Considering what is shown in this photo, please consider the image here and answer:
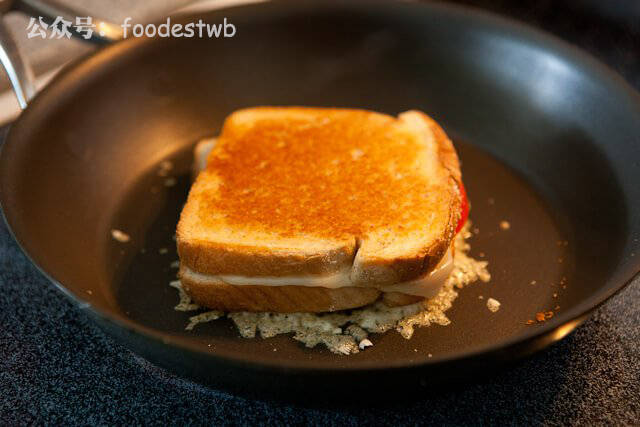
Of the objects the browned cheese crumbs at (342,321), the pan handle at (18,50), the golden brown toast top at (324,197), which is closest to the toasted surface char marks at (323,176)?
the golden brown toast top at (324,197)

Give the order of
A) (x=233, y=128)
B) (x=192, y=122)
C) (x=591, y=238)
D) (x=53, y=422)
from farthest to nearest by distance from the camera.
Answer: (x=192, y=122)
(x=233, y=128)
(x=591, y=238)
(x=53, y=422)

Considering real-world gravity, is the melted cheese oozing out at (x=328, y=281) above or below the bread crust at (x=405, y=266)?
below

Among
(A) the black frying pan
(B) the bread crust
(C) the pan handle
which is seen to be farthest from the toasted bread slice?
(C) the pan handle

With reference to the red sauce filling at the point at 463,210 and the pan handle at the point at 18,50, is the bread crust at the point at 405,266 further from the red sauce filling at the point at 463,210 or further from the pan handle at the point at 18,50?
the pan handle at the point at 18,50

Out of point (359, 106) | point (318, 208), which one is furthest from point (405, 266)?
point (359, 106)

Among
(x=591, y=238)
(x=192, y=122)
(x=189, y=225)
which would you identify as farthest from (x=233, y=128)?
(x=591, y=238)

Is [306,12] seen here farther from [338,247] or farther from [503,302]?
[503,302]

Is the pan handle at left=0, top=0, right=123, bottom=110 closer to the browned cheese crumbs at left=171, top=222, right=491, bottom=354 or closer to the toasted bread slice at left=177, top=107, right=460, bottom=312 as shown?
the toasted bread slice at left=177, top=107, right=460, bottom=312

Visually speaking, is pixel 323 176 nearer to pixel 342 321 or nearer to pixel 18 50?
pixel 342 321
